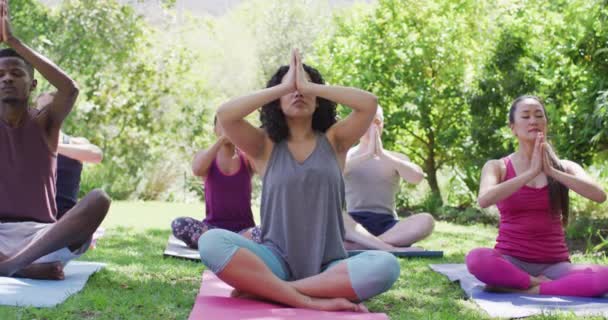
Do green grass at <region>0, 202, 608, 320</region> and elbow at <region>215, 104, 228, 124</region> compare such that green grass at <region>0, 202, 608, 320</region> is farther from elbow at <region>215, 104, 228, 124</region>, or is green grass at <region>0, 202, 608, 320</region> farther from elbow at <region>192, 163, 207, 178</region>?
elbow at <region>215, 104, 228, 124</region>

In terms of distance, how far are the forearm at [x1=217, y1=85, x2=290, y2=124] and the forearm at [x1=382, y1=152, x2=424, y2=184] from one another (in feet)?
9.63

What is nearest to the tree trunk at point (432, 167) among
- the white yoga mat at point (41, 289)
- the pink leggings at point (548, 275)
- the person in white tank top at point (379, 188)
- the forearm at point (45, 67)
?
the person in white tank top at point (379, 188)

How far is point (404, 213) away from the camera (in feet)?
40.3

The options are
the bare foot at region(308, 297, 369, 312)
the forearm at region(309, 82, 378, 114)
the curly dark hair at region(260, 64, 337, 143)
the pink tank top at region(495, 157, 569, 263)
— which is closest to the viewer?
the bare foot at region(308, 297, 369, 312)

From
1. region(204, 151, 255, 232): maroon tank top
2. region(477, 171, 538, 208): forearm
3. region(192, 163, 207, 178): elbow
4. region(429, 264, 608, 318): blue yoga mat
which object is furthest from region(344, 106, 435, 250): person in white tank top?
region(477, 171, 538, 208): forearm

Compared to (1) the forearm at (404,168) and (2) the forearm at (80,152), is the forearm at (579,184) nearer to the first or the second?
(1) the forearm at (404,168)

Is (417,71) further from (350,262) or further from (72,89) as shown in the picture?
(350,262)

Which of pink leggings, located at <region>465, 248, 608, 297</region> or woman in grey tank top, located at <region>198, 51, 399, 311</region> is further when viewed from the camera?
pink leggings, located at <region>465, 248, 608, 297</region>

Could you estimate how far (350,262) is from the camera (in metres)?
4.04

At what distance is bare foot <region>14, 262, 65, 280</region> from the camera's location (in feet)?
15.3

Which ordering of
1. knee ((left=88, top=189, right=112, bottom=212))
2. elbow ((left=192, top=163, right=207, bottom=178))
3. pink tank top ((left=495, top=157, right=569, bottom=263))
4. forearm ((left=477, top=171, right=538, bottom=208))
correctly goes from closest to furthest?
1. forearm ((left=477, top=171, right=538, bottom=208))
2. knee ((left=88, top=189, right=112, bottom=212))
3. pink tank top ((left=495, top=157, right=569, bottom=263))
4. elbow ((left=192, top=163, right=207, bottom=178))

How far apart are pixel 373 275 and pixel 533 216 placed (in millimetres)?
1250

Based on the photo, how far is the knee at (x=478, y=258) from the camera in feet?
15.3

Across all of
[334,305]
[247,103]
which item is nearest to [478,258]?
[334,305]
